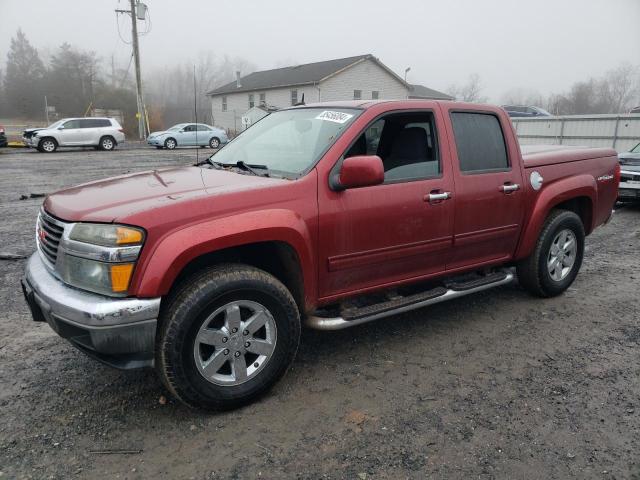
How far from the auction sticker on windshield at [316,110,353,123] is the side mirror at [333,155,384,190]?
52 cm

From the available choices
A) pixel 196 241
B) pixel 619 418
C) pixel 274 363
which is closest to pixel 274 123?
pixel 196 241

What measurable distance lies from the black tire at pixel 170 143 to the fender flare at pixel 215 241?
83.0 feet

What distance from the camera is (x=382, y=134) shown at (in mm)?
3680

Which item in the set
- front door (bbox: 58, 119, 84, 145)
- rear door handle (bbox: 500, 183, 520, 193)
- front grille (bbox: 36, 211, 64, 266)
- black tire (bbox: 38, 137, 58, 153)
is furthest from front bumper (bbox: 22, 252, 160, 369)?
front door (bbox: 58, 119, 84, 145)

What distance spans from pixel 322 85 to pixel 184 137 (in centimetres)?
1246

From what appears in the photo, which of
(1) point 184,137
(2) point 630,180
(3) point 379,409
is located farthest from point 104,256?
(1) point 184,137

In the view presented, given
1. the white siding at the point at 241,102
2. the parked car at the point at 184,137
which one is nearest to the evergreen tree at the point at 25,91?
the white siding at the point at 241,102

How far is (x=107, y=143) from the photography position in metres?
24.2

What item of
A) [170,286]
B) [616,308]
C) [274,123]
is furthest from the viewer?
[616,308]

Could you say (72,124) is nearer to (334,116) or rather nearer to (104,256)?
(334,116)

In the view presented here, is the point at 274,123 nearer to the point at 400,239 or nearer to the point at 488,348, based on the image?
the point at 400,239

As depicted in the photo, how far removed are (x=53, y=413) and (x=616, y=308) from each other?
4643 millimetres

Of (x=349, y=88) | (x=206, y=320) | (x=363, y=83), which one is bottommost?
(x=206, y=320)

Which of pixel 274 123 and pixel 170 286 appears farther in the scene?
pixel 274 123
